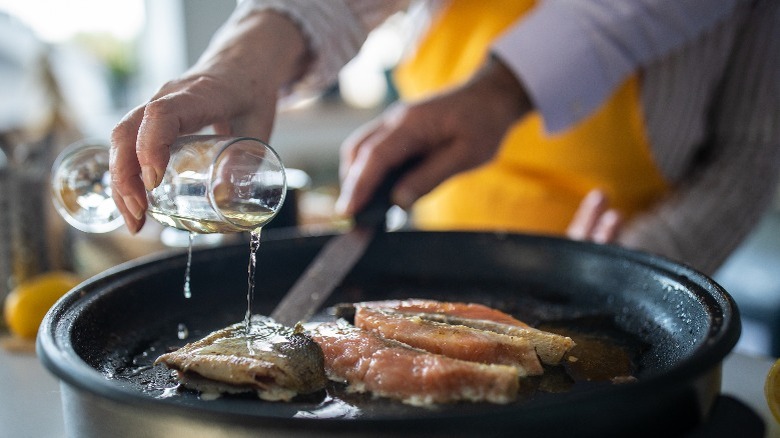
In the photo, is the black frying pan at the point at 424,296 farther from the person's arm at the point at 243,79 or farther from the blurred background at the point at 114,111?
the blurred background at the point at 114,111

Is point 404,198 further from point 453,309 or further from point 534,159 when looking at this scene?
point 534,159

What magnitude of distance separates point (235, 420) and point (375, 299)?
0.61 meters

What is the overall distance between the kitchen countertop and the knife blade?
0.34 meters

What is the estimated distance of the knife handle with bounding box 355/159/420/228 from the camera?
1.24 m

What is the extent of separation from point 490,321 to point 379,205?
1.25ft

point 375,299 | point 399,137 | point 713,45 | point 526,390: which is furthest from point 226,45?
point 713,45

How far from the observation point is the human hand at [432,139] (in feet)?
4.04

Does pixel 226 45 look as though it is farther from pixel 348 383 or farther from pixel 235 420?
pixel 235 420

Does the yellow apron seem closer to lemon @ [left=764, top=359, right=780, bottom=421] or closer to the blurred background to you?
the blurred background

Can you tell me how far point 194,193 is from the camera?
2.58 ft

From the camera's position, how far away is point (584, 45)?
1306mm

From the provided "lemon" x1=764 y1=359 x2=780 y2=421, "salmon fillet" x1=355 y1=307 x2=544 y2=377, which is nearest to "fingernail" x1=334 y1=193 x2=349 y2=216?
"salmon fillet" x1=355 y1=307 x2=544 y2=377

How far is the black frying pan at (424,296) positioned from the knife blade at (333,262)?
0.03m

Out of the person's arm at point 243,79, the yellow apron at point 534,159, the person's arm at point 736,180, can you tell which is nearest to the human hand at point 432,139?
the person's arm at point 243,79
